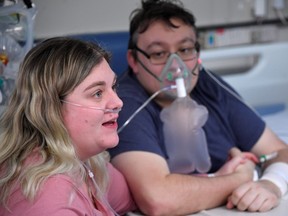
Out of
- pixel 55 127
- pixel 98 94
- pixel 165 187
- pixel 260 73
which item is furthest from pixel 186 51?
pixel 260 73

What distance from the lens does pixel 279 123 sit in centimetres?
267

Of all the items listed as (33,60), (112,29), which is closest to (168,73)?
(33,60)

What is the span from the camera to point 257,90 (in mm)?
3068

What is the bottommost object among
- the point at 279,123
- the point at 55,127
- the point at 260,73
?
the point at 279,123

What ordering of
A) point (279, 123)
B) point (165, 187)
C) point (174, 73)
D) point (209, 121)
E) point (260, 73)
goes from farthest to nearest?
1. point (260, 73)
2. point (279, 123)
3. point (209, 121)
4. point (174, 73)
5. point (165, 187)

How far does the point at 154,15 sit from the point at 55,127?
905 mm

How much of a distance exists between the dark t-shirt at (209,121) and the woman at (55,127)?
410 mm

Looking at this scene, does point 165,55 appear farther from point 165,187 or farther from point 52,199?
point 52,199

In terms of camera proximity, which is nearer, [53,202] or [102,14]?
[53,202]

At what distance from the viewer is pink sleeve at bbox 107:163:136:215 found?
1.59 metres

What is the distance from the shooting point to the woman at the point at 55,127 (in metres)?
1.14

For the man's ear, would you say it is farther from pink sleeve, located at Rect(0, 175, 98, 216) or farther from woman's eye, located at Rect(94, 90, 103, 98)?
pink sleeve, located at Rect(0, 175, 98, 216)

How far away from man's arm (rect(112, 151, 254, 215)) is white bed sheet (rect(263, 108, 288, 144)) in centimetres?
84

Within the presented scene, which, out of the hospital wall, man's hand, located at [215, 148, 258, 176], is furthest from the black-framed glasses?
the hospital wall
